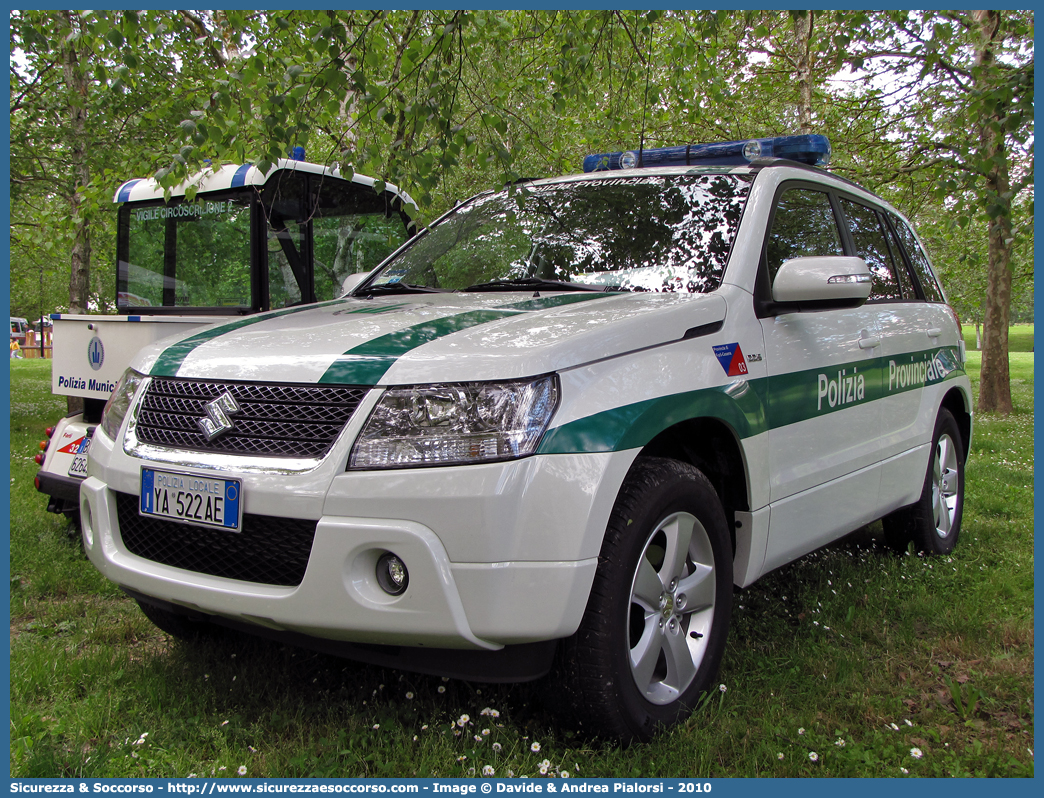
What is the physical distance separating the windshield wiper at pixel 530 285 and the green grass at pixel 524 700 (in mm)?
1438

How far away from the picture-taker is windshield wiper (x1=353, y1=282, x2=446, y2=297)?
348 cm

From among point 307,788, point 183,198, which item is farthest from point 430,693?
point 183,198

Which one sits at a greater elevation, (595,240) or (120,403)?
(595,240)

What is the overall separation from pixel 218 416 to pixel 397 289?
129 cm

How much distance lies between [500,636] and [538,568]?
201mm

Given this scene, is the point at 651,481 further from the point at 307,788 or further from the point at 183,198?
the point at 183,198

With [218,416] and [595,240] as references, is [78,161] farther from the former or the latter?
[218,416]

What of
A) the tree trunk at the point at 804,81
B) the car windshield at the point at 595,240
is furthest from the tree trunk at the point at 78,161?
the tree trunk at the point at 804,81

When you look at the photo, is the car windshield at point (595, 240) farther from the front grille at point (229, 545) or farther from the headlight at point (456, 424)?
the front grille at point (229, 545)

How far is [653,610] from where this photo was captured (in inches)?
101

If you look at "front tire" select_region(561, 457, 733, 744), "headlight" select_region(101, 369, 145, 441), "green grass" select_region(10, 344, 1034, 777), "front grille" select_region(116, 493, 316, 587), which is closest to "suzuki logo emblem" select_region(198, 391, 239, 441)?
"front grille" select_region(116, 493, 316, 587)

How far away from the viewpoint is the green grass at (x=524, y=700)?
96.7 inches

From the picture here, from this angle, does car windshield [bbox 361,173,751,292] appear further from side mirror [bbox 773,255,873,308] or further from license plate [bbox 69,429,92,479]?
license plate [bbox 69,429,92,479]

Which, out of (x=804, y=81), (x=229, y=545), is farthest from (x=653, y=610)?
(x=804, y=81)
